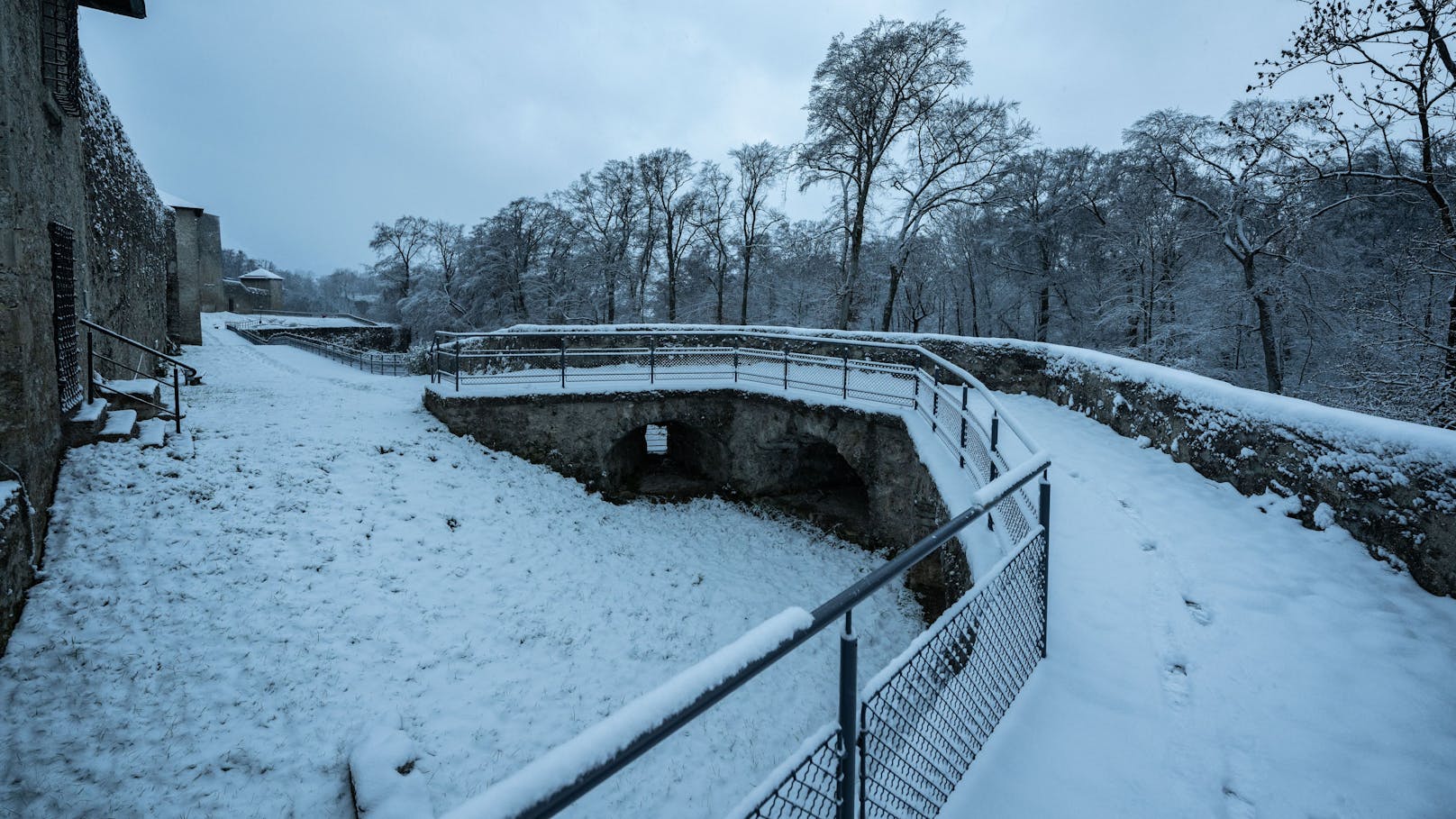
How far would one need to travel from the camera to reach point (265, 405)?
1060 centimetres

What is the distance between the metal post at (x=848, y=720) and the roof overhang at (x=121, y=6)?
12.2 m

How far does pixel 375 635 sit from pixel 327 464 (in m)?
3.54

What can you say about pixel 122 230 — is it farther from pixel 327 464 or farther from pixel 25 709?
pixel 25 709

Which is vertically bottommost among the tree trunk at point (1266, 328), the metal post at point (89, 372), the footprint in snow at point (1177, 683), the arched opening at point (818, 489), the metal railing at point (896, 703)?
the arched opening at point (818, 489)

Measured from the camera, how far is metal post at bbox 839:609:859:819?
176 centimetres

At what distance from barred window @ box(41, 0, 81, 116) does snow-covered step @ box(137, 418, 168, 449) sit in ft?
13.2

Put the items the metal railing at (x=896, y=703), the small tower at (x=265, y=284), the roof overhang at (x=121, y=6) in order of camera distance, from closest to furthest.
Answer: the metal railing at (x=896, y=703) < the roof overhang at (x=121, y=6) < the small tower at (x=265, y=284)

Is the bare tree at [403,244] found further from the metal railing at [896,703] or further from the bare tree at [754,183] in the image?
the metal railing at [896,703]

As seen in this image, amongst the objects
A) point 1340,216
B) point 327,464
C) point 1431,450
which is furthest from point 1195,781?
point 1340,216

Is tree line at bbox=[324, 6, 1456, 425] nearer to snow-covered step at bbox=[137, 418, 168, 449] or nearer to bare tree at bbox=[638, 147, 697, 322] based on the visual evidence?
bare tree at bbox=[638, 147, 697, 322]

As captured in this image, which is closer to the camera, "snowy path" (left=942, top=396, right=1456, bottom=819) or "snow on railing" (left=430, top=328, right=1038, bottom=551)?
"snowy path" (left=942, top=396, right=1456, bottom=819)

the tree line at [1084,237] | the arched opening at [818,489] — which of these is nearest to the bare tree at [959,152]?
the tree line at [1084,237]

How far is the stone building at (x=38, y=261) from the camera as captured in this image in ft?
17.0

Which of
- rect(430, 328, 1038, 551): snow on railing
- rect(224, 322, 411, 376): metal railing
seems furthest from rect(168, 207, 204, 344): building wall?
rect(430, 328, 1038, 551): snow on railing
